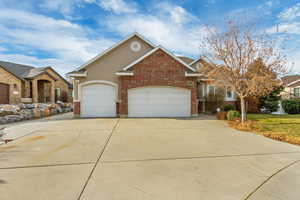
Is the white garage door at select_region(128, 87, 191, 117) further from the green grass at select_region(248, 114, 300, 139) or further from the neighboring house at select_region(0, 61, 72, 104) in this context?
the neighboring house at select_region(0, 61, 72, 104)

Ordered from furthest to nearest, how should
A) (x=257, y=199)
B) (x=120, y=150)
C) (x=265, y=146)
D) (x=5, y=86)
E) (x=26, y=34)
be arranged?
(x=5, y=86) < (x=26, y=34) < (x=265, y=146) < (x=120, y=150) < (x=257, y=199)

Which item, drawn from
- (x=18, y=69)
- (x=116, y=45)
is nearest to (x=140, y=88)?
(x=116, y=45)

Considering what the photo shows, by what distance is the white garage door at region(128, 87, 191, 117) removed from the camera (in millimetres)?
11734

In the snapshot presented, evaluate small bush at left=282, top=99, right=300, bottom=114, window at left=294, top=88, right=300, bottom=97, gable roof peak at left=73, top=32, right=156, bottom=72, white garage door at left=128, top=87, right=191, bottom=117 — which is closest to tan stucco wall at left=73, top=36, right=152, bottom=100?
gable roof peak at left=73, top=32, right=156, bottom=72

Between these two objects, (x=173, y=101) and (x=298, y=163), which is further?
(x=173, y=101)

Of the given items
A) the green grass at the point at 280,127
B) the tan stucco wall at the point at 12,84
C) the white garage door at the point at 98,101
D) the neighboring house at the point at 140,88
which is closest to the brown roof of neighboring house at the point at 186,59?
the neighboring house at the point at 140,88

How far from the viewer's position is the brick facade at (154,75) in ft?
38.0

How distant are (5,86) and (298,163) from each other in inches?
1011

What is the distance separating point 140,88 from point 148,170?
29.2 feet

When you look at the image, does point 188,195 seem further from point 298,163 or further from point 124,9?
point 124,9

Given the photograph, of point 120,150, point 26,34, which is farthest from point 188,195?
point 26,34

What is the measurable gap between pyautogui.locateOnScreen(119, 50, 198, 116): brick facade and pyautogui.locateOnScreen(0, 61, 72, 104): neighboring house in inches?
633

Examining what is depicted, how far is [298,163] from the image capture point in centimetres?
369

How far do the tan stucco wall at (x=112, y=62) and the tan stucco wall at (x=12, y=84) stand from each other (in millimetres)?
12301
